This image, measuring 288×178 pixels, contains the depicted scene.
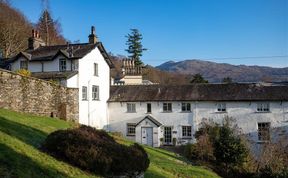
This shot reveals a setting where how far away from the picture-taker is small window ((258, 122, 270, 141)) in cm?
3297

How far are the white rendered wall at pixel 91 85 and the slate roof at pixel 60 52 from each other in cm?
59

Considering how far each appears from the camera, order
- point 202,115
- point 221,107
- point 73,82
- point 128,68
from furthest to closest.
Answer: point 128,68, point 202,115, point 221,107, point 73,82

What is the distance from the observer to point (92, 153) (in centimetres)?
1141

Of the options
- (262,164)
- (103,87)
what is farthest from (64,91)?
(262,164)

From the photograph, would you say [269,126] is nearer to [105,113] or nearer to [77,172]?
[105,113]

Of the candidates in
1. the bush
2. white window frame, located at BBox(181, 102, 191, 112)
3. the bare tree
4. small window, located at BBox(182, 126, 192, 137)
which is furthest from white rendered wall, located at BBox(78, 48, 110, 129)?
the bush

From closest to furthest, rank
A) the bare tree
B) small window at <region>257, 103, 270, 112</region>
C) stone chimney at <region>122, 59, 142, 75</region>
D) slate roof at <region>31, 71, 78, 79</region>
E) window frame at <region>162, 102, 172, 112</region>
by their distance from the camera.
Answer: slate roof at <region>31, 71, 78, 79</region> < small window at <region>257, 103, 270, 112</region> < window frame at <region>162, 102, 172, 112</region> < the bare tree < stone chimney at <region>122, 59, 142, 75</region>

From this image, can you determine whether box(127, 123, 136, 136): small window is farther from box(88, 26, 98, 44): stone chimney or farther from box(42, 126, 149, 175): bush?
box(42, 126, 149, 175): bush

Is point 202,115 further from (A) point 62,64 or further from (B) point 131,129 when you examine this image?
(A) point 62,64

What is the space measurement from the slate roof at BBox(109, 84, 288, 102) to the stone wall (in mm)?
10851

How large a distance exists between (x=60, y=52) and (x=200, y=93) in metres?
16.7

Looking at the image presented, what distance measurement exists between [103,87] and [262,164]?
20399 mm

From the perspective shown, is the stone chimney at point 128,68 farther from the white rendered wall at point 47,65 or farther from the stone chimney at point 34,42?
the white rendered wall at point 47,65

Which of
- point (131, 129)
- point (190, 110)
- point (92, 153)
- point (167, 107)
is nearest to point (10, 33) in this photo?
point (131, 129)
